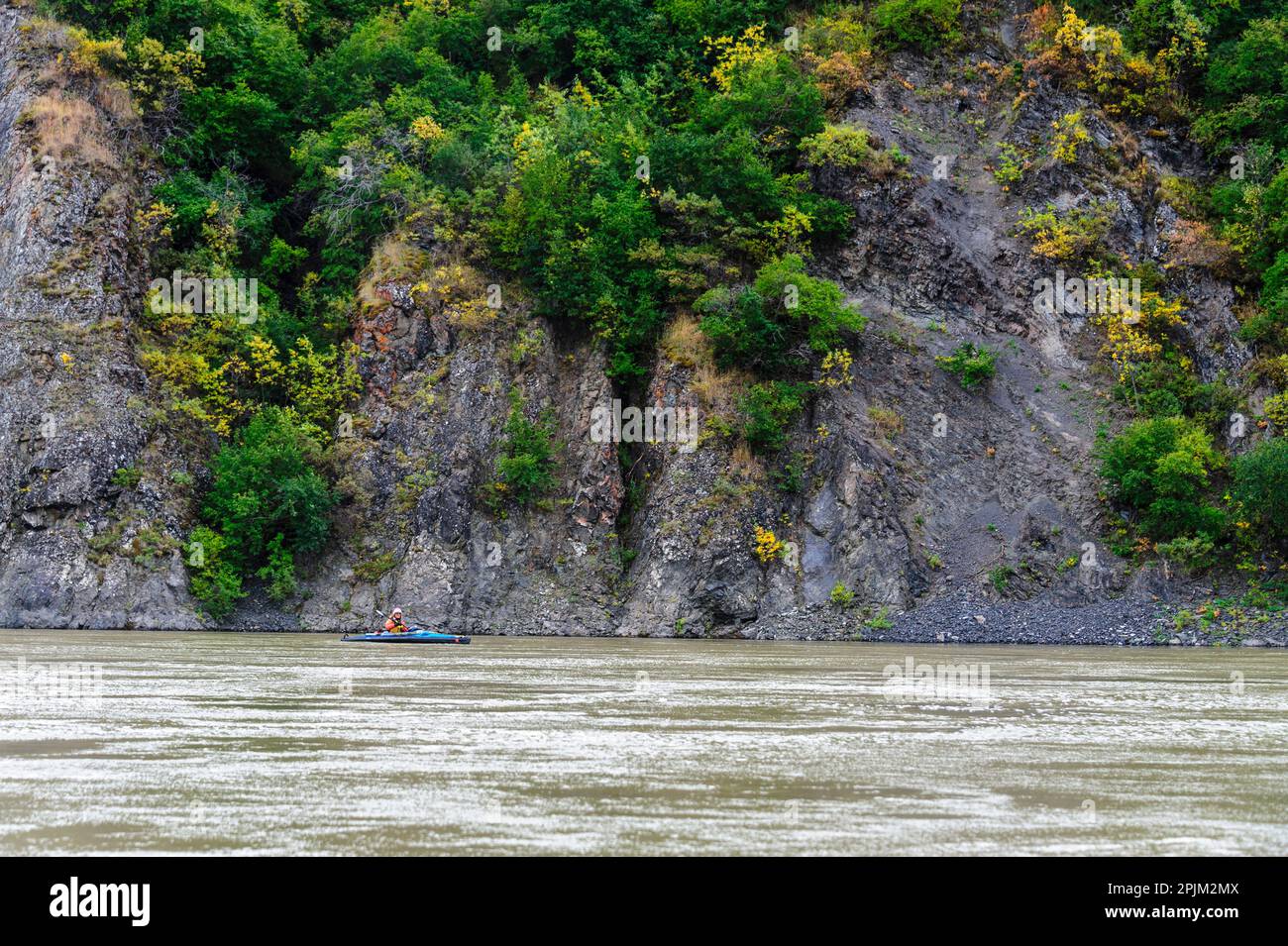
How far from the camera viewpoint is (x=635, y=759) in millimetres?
16766

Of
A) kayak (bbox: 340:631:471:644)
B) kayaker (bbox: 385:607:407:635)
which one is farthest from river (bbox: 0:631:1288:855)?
kayaker (bbox: 385:607:407:635)

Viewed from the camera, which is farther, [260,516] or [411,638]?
[260,516]

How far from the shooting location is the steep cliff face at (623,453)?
4325cm

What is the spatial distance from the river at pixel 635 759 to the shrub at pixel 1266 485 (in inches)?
471

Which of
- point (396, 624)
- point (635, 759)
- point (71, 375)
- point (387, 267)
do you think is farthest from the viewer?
point (387, 267)

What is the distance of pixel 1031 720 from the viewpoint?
20984 millimetres

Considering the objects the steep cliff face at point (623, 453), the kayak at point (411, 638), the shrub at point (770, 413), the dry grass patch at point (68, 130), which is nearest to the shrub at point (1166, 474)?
the steep cliff face at point (623, 453)

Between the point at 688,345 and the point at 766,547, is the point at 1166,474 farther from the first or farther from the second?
the point at 688,345

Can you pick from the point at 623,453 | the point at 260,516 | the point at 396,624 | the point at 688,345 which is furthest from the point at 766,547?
the point at 260,516

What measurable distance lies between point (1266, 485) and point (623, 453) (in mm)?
20964

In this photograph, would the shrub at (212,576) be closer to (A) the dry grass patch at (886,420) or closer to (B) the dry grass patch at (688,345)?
(B) the dry grass patch at (688,345)

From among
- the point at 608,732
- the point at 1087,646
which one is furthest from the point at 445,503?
the point at 608,732

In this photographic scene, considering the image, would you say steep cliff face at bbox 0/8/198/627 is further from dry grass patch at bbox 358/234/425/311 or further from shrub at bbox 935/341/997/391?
shrub at bbox 935/341/997/391
